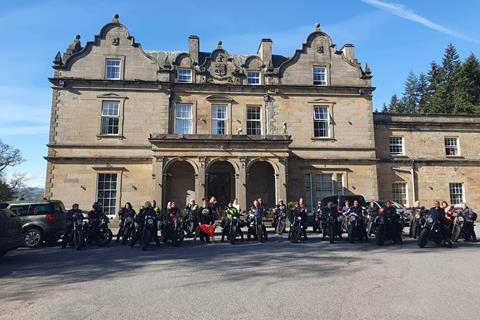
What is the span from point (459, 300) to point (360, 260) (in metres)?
3.95

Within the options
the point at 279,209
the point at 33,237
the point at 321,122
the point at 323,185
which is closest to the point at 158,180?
the point at 33,237

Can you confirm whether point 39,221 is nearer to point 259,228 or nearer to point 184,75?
point 259,228

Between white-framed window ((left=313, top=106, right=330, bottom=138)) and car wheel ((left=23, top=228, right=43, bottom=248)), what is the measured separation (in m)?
17.9

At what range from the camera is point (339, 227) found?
14742 millimetres

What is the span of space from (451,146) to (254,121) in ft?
51.6

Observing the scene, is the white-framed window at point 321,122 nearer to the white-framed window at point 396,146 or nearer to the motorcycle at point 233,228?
the white-framed window at point 396,146

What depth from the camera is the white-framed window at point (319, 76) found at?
84.6 ft

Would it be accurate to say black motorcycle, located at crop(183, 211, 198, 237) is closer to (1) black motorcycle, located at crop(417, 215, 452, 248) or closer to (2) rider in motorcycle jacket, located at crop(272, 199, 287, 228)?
(2) rider in motorcycle jacket, located at crop(272, 199, 287, 228)

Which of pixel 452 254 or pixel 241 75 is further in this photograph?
pixel 241 75

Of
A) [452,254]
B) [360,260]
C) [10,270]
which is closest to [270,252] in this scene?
[360,260]

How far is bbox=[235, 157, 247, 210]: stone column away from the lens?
2095 cm

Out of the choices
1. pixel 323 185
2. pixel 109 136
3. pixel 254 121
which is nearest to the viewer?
pixel 109 136

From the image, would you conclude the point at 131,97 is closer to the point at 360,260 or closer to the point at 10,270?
the point at 10,270

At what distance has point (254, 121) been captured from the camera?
24828 millimetres
